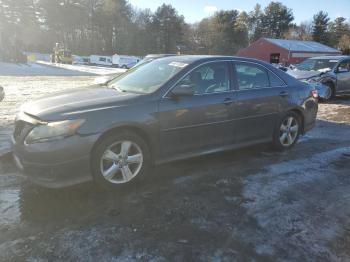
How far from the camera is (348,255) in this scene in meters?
3.12

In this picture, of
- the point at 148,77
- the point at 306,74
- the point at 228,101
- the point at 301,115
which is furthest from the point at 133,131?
the point at 306,74

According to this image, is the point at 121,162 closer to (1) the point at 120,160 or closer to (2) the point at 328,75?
(1) the point at 120,160

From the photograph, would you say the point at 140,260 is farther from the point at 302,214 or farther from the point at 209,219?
the point at 302,214

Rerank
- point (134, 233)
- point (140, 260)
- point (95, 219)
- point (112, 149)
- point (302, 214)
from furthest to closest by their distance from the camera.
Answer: point (112, 149), point (302, 214), point (95, 219), point (134, 233), point (140, 260)

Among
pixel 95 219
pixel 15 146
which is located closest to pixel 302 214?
pixel 95 219

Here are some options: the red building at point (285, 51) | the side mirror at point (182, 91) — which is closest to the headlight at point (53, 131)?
the side mirror at point (182, 91)

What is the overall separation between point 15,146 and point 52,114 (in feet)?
2.11

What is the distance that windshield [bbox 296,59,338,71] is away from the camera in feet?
42.6

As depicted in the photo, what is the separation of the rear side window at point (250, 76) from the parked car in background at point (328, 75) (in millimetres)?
7335

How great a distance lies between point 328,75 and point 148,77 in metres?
9.64

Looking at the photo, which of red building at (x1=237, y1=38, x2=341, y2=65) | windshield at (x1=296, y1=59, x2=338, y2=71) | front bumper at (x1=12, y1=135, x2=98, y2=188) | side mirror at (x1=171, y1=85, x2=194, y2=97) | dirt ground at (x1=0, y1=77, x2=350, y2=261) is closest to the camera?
dirt ground at (x1=0, y1=77, x2=350, y2=261)

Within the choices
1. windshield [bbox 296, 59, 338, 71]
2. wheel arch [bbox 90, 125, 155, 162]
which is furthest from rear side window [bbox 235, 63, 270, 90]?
windshield [bbox 296, 59, 338, 71]

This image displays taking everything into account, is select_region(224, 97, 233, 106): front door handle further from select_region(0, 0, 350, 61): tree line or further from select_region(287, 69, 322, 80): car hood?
select_region(0, 0, 350, 61): tree line

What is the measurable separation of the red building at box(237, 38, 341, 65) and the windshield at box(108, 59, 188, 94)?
45.8m
